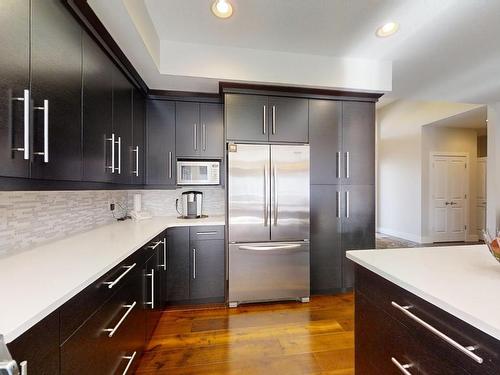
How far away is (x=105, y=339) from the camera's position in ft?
3.59

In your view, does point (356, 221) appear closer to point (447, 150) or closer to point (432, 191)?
point (432, 191)

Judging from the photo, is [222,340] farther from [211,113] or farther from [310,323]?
[211,113]

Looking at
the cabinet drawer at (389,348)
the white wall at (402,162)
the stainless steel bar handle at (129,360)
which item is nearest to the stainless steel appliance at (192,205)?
the stainless steel bar handle at (129,360)

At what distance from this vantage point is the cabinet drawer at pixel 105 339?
87 centimetres

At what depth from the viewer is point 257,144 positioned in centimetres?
243

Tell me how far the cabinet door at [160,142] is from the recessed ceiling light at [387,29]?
7.28 ft

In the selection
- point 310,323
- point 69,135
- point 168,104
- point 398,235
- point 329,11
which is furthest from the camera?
point 398,235

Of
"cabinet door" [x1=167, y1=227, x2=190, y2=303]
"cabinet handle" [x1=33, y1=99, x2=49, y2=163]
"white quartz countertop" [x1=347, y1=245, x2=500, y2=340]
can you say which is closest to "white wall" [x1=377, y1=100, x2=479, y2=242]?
"white quartz countertop" [x1=347, y1=245, x2=500, y2=340]

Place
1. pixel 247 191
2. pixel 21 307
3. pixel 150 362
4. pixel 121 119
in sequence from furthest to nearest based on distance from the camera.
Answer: pixel 247 191 < pixel 121 119 < pixel 150 362 < pixel 21 307

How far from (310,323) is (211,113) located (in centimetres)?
249

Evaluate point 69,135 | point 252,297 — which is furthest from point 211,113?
point 252,297

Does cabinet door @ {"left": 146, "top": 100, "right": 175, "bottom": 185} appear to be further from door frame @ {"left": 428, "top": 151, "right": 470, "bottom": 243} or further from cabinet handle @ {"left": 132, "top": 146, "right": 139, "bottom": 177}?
door frame @ {"left": 428, "top": 151, "right": 470, "bottom": 243}

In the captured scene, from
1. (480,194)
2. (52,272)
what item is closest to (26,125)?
(52,272)

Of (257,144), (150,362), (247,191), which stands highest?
(257,144)
